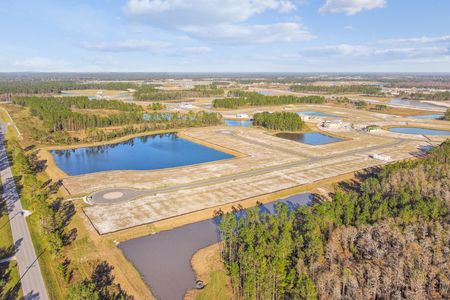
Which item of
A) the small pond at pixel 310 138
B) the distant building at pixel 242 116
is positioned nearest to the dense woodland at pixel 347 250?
the small pond at pixel 310 138

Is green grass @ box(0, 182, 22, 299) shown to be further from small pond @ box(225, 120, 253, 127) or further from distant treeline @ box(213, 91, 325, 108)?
distant treeline @ box(213, 91, 325, 108)

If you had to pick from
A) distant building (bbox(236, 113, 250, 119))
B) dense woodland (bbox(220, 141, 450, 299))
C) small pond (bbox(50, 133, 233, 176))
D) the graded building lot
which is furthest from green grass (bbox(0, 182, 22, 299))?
distant building (bbox(236, 113, 250, 119))

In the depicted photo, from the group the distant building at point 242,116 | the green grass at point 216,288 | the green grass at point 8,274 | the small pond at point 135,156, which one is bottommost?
the green grass at point 216,288

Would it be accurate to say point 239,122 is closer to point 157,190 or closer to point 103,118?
point 103,118

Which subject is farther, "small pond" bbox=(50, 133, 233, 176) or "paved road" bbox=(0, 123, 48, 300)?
"small pond" bbox=(50, 133, 233, 176)

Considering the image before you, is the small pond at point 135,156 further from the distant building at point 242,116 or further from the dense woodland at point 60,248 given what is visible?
the distant building at point 242,116
